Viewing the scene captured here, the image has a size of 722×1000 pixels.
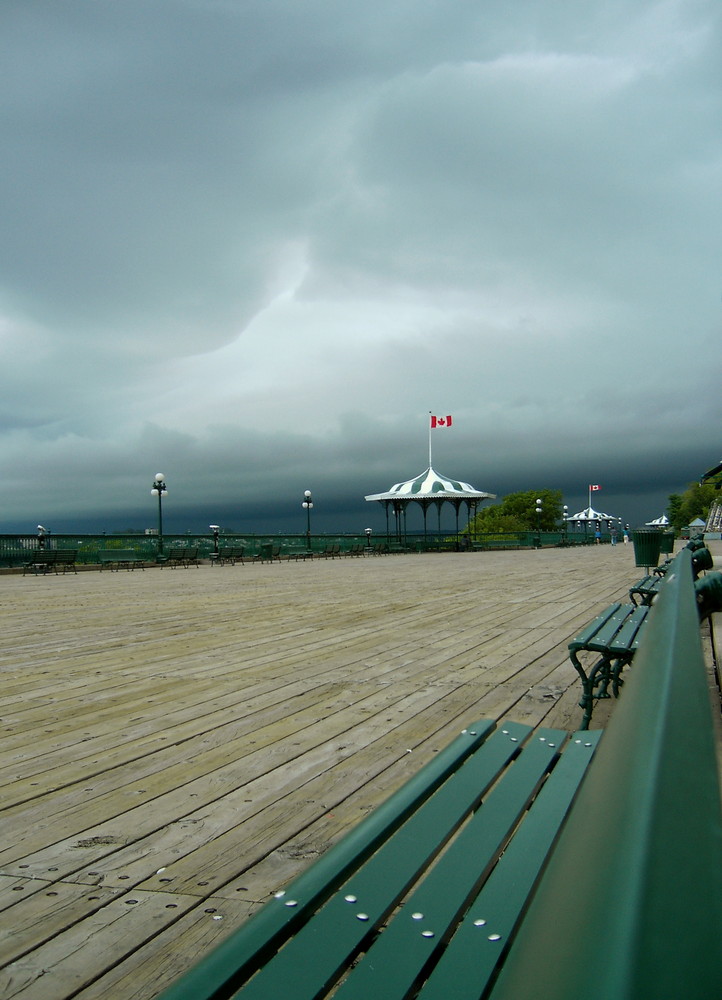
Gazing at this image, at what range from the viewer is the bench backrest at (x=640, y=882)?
15.2 inches

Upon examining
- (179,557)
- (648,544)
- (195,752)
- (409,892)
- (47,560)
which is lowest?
(179,557)

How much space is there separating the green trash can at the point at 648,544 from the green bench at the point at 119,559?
61.2 ft

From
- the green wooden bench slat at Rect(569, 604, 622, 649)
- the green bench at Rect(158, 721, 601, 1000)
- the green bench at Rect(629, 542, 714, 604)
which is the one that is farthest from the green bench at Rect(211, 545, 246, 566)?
the green bench at Rect(158, 721, 601, 1000)

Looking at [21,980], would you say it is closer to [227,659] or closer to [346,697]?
[346,697]

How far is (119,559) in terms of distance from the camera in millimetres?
27797

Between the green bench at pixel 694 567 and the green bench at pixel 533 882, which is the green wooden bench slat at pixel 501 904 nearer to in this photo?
the green bench at pixel 533 882

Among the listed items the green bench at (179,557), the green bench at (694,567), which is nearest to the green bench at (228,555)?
the green bench at (179,557)

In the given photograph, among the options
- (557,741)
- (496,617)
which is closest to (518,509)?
(496,617)

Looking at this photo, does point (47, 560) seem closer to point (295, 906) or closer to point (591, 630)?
point (591, 630)

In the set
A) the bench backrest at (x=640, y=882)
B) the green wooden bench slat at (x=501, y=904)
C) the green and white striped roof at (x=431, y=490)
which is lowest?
the green wooden bench slat at (x=501, y=904)

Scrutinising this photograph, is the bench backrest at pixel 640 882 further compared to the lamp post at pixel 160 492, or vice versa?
the lamp post at pixel 160 492

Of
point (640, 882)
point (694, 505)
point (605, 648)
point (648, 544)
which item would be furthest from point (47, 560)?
point (694, 505)

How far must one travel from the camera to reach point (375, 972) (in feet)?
3.73

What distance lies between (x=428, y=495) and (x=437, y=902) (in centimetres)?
4778
